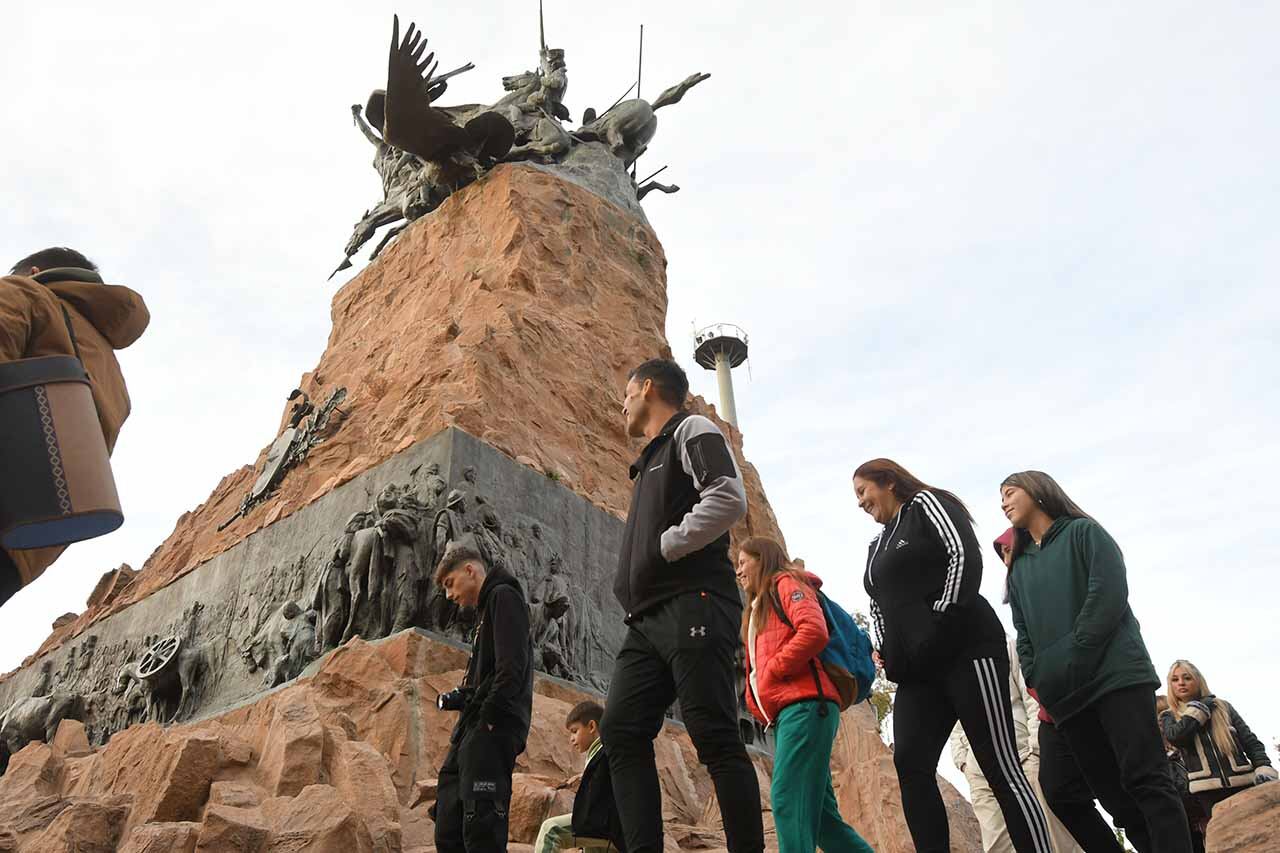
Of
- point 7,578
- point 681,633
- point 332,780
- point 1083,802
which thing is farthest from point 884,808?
point 7,578

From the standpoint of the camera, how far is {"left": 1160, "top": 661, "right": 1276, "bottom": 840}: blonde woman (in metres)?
5.72

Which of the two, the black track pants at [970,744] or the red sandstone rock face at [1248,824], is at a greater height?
the black track pants at [970,744]

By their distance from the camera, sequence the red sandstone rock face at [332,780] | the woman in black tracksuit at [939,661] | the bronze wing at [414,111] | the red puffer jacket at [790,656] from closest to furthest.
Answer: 1. the woman in black tracksuit at [939,661]
2. the red puffer jacket at [790,656]
3. the red sandstone rock face at [332,780]
4. the bronze wing at [414,111]

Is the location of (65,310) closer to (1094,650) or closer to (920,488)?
(920,488)

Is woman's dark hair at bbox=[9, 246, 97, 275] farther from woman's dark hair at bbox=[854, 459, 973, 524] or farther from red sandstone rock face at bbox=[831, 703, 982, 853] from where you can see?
red sandstone rock face at bbox=[831, 703, 982, 853]

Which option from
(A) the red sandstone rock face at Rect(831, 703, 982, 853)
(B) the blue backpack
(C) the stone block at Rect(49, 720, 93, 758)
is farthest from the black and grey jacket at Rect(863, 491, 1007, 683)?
(C) the stone block at Rect(49, 720, 93, 758)

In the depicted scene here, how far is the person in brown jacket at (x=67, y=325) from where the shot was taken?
324cm

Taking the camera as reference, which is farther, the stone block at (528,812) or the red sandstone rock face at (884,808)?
the red sandstone rock face at (884,808)

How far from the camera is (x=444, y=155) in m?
16.6

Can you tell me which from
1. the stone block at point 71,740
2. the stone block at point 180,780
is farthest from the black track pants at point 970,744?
the stone block at point 71,740

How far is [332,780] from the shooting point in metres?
6.70

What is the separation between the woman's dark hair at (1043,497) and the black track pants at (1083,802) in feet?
2.43

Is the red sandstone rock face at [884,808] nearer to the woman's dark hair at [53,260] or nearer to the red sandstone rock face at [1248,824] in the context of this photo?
the red sandstone rock face at [1248,824]

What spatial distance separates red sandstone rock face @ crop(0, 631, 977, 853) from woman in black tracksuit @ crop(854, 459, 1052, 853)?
2.73 meters
